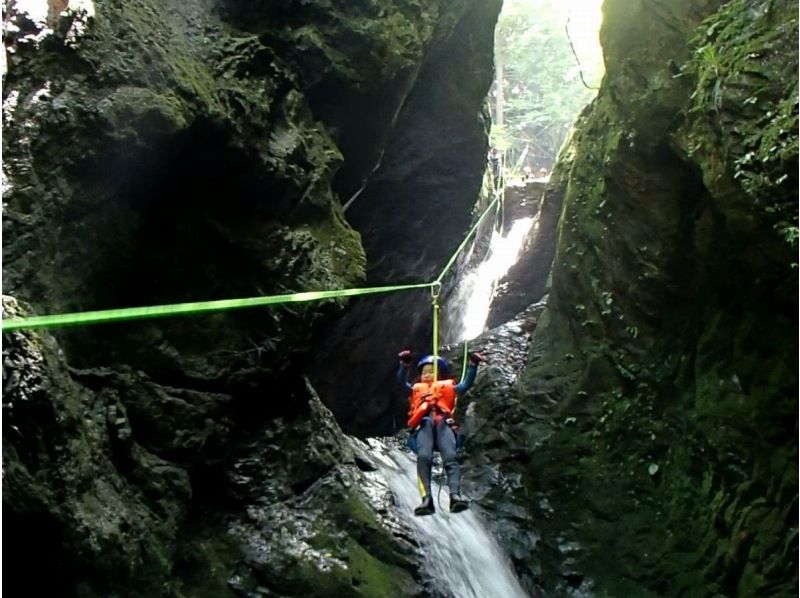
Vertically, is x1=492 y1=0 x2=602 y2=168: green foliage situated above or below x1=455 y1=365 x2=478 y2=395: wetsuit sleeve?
above

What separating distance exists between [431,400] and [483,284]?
334 inches

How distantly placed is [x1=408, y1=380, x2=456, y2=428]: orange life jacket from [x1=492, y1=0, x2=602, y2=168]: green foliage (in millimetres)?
19275

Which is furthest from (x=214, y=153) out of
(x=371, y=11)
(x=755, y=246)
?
(x=755, y=246)

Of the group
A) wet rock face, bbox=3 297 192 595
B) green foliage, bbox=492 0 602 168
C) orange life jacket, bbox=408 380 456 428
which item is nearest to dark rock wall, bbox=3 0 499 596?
wet rock face, bbox=3 297 192 595

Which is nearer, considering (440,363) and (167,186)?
(167,186)

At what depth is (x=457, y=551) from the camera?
25.4ft

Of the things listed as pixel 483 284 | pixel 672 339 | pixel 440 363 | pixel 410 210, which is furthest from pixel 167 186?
pixel 483 284

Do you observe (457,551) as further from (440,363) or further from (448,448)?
(440,363)

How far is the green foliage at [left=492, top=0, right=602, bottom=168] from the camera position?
2577cm

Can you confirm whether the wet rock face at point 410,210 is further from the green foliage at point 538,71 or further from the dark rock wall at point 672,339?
the green foliage at point 538,71

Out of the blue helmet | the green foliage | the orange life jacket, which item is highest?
the green foliage

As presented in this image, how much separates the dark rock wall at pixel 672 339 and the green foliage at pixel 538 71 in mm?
16829

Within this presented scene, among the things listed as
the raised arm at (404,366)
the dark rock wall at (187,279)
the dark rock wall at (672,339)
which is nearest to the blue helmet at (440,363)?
the raised arm at (404,366)

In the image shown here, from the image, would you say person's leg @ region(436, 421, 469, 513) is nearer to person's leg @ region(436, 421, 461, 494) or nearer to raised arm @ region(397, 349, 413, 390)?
person's leg @ region(436, 421, 461, 494)
